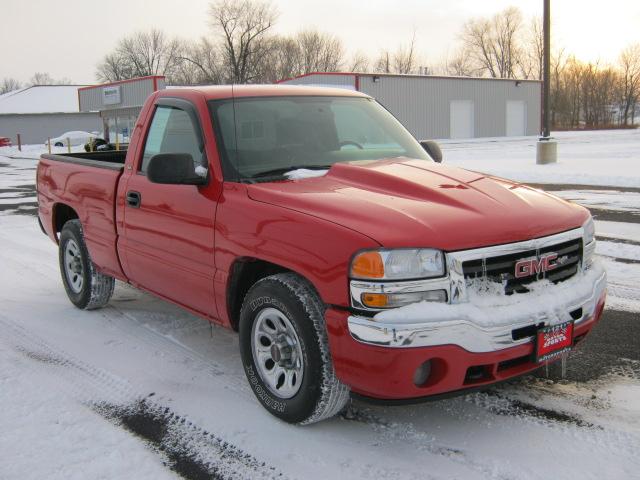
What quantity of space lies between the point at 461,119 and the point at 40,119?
127 ft

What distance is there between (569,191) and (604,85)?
7251 centimetres

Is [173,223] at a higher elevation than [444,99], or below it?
below

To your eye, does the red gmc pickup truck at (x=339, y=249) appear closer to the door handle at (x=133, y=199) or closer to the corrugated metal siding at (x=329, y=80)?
the door handle at (x=133, y=199)

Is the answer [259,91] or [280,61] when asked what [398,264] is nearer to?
[259,91]

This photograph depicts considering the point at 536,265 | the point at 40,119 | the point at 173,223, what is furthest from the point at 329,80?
the point at 536,265

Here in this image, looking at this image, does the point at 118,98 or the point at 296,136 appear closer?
the point at 296,136

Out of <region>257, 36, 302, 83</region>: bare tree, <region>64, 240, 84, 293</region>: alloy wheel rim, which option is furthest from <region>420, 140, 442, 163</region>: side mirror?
<region>257, 36, 302, 83</region>: bare tree

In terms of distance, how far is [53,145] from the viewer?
47.1m

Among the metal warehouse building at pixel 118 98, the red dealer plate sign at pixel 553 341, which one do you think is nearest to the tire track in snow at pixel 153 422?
the red dealer plate sign at pixel 553 341

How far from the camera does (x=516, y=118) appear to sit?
52.1 m

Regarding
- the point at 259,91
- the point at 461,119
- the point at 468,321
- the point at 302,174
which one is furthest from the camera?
the point at 461,119

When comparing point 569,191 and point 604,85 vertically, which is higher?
point 604,85

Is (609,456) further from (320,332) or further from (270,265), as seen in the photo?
(270,265)

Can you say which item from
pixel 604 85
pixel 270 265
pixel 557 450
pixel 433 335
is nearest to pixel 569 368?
pixel 557 450
